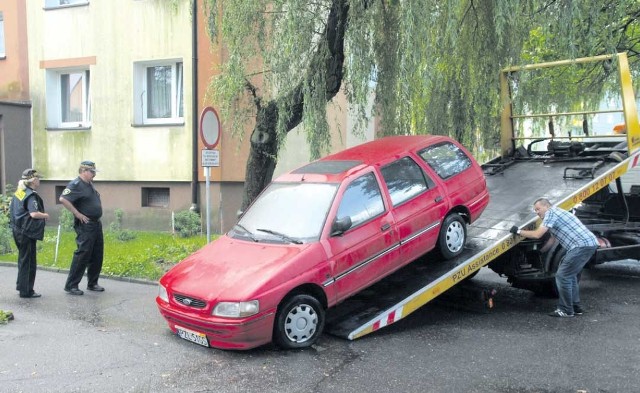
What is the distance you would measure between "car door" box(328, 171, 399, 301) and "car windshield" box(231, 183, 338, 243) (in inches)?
8.2

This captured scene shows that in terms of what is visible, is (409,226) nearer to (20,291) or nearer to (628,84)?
(628,84)

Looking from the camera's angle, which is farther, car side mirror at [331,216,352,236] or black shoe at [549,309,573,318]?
black shoe at [549,309,573,318]

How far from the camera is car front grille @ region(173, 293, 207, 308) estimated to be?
519cm

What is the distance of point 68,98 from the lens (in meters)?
15.2

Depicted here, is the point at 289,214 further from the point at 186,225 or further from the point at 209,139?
the point at 186,225

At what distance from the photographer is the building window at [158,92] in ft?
45.8

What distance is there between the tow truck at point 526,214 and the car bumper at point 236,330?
0.98 m

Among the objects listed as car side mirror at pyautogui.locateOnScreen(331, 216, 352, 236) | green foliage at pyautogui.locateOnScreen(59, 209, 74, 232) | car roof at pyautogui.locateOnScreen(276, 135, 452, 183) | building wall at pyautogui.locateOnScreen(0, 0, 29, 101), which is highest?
building wall at pyautogui.locateOnScreen(0, 0, 29, 101)

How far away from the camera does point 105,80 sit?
1422 cm

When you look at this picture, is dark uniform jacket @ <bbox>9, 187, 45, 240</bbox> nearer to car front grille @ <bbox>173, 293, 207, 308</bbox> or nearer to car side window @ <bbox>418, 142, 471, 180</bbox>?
car front grille @ <bbox>173, 293, 207, 308</bbox>

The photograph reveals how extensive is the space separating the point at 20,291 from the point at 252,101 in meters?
4.55

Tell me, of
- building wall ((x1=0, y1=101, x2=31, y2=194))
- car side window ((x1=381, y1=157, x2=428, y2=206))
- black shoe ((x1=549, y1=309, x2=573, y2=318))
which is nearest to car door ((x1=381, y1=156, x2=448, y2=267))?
car side window ((x1=381, y1=157, x2=428, y2=206))

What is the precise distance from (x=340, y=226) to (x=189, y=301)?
5.44 ft

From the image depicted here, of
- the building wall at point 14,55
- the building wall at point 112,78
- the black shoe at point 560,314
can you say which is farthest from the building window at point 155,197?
the black shoe at point 560,314
